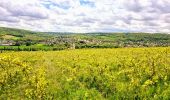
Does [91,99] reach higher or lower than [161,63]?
lower

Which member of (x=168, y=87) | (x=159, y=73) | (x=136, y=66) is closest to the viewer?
(x=168, y=87)

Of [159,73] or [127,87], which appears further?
[159,73]

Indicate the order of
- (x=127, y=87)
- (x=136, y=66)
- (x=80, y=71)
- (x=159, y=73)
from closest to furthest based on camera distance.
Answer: (x=127, y=87) < (x=159, y=73) < (x=136, y=66) < (x=80, y=71)

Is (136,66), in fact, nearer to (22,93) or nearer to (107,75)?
(107,75)

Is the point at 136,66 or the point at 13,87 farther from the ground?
the point at 136,66

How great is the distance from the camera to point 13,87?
20484mm

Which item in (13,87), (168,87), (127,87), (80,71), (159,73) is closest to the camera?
(168,87)

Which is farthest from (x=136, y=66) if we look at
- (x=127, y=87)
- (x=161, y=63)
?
(x=127, y=87)

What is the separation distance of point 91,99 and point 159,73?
5.02 metres

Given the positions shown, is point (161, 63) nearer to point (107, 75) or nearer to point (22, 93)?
point (107, 75)

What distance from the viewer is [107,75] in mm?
20531

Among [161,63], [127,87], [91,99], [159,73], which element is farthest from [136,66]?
[91,99]

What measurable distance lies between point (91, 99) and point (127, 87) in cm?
236

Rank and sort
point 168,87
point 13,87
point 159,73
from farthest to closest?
1. point 13,87
2. point 159,73
3. point 168,87
